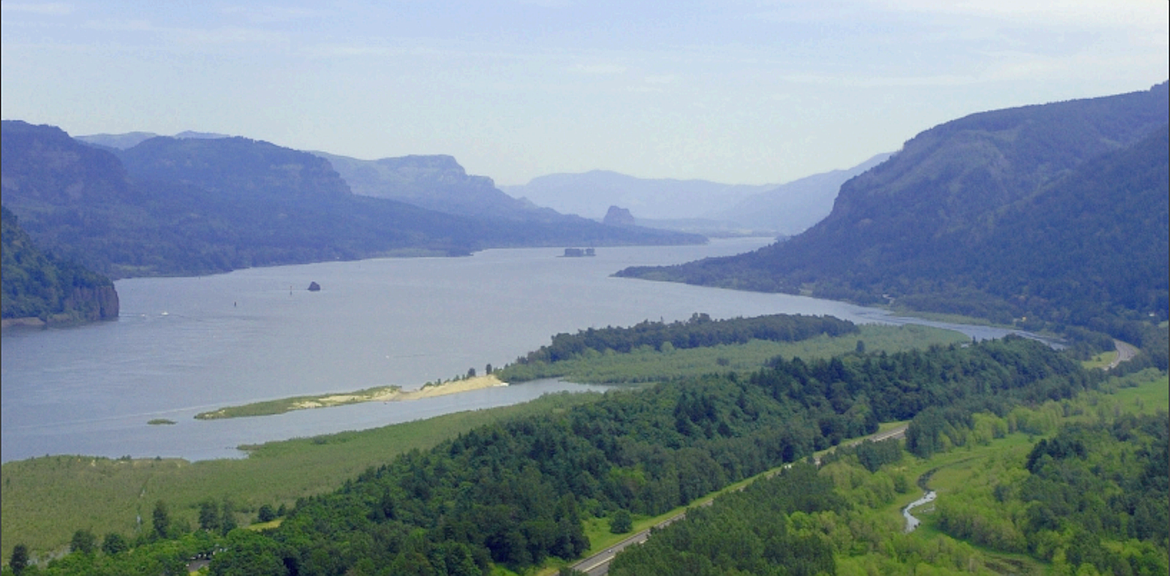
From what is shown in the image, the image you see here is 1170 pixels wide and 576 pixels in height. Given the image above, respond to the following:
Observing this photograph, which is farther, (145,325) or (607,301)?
(607,301)

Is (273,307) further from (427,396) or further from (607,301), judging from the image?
(427,396)

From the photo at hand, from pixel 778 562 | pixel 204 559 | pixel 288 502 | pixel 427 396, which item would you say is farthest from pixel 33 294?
pixel 778 562

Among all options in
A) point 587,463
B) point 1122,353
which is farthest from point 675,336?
point 587,463

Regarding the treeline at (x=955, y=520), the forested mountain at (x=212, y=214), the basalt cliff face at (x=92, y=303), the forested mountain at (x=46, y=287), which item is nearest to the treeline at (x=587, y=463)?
the treeline at (x=955, y=520)

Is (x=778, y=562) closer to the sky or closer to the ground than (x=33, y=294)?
closer to the ground

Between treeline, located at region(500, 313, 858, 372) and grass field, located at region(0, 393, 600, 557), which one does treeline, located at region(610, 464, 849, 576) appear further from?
treeline, located at region(500, 313, 858, 372)

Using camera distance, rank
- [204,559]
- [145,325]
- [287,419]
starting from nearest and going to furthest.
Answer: [204,559]
[287,419]
[145,325]
